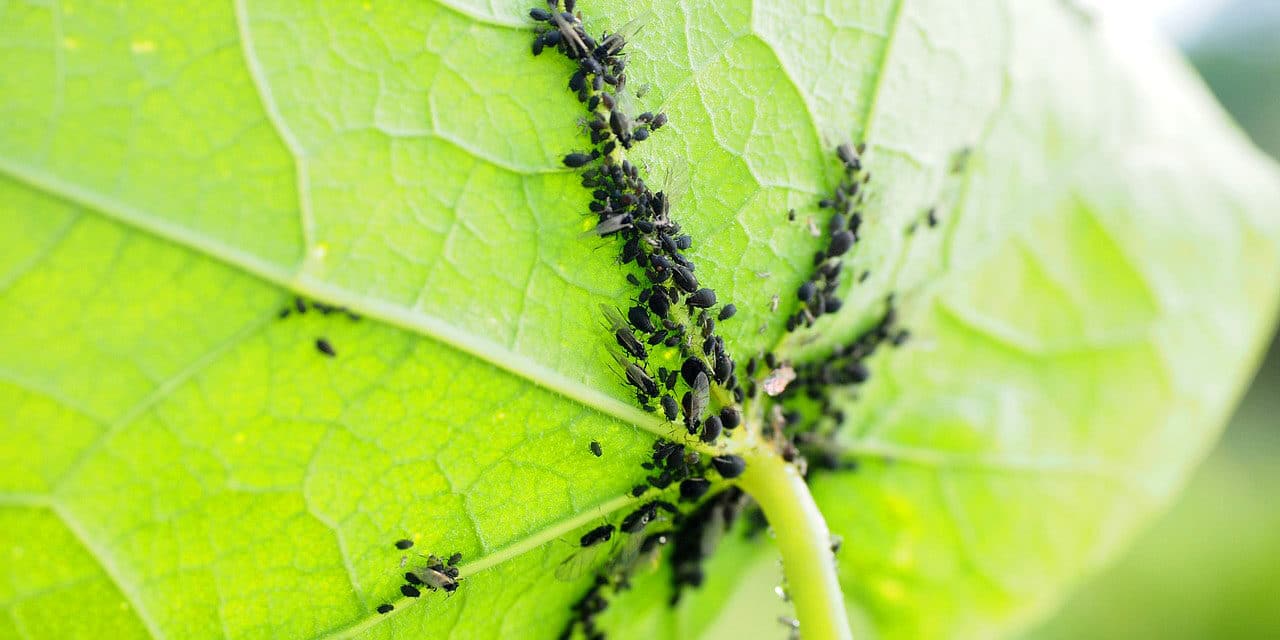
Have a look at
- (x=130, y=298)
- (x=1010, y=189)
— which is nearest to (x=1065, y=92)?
(x=1010, y=189)

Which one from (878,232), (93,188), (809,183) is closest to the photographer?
(93,188)

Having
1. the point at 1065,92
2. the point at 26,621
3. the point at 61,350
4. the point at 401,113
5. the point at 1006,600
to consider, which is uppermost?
the point at 1065,92

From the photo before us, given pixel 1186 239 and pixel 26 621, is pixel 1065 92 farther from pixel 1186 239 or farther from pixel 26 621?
pixel 26 621

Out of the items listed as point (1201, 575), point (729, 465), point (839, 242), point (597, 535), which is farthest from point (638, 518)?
point (1201, 575)

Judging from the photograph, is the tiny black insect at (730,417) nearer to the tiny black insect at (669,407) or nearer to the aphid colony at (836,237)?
the tiny black insect at (669,407)

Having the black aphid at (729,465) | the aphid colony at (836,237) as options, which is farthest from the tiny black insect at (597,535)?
the aphid colony at (836,237)

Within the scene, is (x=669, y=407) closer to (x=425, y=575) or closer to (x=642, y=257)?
(x=642, y=257)

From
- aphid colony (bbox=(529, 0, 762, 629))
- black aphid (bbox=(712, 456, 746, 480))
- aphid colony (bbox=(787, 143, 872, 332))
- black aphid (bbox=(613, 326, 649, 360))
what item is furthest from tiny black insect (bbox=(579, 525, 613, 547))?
aphid colony (bbox=(787, 143, 872, 332))
